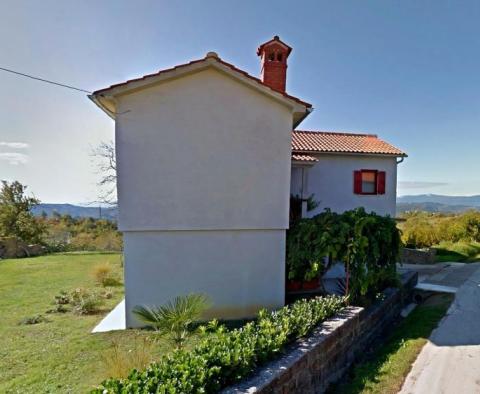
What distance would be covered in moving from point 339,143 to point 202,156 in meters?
11.0

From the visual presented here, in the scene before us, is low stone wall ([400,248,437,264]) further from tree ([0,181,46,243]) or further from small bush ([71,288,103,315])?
tree ([0,181,46,243])

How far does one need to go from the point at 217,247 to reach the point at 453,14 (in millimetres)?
14818

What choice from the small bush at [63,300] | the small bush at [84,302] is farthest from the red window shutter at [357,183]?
the small bush at [63,300]

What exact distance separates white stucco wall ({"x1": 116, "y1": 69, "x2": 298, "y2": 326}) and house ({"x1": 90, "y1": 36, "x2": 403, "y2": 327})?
0.04 metres

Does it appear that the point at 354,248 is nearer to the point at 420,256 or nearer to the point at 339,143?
the point at 339,143

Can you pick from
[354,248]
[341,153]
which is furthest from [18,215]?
[354,248]

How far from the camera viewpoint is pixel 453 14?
41.2 ft

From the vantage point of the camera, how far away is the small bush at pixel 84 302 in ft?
39.1

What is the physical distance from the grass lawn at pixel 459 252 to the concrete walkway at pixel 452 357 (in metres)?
11.4

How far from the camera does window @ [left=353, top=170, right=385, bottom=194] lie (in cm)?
1666

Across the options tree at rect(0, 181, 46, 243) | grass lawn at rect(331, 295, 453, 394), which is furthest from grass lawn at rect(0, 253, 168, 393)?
tree at rect(0, 181, 46, 243)

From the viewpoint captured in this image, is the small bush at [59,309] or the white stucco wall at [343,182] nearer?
the small bush at [59,309]

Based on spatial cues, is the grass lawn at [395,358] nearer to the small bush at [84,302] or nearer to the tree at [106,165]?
the small bush at [84,302]

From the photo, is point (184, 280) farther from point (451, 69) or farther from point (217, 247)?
point (451, 69)
